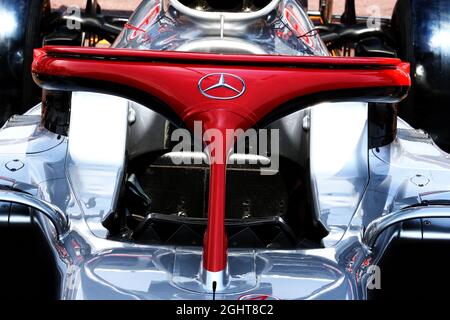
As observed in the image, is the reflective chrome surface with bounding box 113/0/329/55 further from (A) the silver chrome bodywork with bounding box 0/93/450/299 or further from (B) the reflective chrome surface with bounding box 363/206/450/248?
(B) the reflective chrome surface with bounding box 363/206/450/248

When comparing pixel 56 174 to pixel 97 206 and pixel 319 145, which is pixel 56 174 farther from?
pixel 319 145

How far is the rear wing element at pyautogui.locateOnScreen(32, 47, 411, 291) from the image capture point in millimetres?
2400

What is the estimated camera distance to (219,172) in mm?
2359

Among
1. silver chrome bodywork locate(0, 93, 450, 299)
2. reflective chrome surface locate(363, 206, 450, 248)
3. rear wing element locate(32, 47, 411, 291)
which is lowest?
silver chrome bodywork locate(0, 93, 450, 299)

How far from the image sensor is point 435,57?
4.18 m

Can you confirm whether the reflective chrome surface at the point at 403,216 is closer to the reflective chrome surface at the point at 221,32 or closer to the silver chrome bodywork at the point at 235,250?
the silver chrome bodywork at the point at 235,250

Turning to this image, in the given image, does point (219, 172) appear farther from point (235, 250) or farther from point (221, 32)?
point (221, 32)

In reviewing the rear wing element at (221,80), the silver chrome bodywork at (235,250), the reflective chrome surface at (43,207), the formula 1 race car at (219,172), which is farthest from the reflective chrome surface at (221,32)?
the reflective chrome surface at (43,207)

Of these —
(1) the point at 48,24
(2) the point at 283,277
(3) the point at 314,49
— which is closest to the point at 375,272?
(2) the point at 283,277

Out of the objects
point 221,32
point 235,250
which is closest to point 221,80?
point 235,250

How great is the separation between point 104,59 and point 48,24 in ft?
7.47

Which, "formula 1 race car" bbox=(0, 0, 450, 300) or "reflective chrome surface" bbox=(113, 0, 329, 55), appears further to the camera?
"reflective chrome surface" bbox=(113, 0, 329, 55)

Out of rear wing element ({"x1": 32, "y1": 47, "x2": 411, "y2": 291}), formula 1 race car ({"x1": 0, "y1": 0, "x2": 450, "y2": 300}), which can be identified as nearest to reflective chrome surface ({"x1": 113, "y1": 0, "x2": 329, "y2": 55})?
formula 1 race car ({"x1": 0, "y1": 0, "x2": 450, "y2": 300})

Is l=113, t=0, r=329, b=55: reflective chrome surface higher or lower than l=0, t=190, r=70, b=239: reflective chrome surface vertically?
higher
